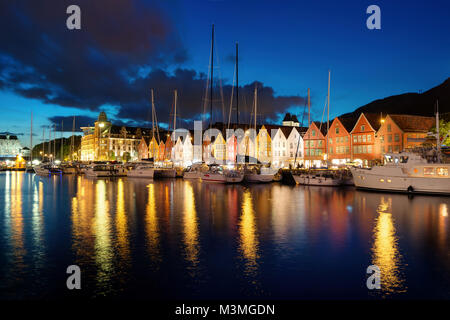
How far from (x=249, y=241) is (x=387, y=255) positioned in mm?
6094

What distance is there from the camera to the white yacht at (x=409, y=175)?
39.0 meters

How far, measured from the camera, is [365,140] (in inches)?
2997

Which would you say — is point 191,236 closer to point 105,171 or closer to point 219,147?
point 105,171

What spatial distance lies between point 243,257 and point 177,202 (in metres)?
19.3

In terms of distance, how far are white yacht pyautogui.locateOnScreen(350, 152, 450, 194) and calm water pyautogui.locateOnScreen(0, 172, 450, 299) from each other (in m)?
14.2

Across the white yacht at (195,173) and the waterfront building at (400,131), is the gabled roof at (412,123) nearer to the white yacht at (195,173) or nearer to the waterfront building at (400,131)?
the waterfront building at (400,131)

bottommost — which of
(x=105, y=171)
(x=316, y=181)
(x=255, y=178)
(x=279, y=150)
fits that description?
(x=316, y=181)

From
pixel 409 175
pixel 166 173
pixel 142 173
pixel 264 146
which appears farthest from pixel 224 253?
pixel 264 146

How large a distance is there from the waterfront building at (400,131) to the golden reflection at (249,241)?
52491mm

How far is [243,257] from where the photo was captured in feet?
46.9

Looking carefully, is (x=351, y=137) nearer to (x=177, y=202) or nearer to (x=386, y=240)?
(x=177, y=202)

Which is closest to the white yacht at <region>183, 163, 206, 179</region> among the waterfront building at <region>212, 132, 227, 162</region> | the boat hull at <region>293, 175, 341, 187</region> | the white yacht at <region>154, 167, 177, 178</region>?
the white yacht at <region>154, 167, 177, 178</region>
